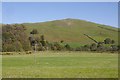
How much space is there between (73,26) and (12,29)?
2278 inches

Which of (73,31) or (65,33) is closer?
(65,33)

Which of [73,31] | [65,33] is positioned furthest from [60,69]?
[73,31]

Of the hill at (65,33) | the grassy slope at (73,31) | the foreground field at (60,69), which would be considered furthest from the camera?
the grassy slope at (73,31)

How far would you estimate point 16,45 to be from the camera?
88.1 m

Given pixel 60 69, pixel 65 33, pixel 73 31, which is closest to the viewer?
pixel 60 69

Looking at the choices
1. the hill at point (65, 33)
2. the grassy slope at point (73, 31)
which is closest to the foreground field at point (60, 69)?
the hill at point (65, 33)

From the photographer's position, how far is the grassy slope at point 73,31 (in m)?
115

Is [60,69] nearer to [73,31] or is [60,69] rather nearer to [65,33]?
[65,33]

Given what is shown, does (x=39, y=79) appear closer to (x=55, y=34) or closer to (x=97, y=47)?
(x=97, y=47)

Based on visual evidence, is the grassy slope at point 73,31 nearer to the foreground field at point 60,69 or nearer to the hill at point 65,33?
the hill at point 65,33

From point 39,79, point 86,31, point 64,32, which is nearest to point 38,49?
point 64,32

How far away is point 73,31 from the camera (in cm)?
13638

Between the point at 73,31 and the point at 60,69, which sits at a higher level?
the point at 73,31

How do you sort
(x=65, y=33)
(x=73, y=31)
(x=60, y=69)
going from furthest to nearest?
(x=73, y=31), (x=65, y=33), (x=60, y=69)
